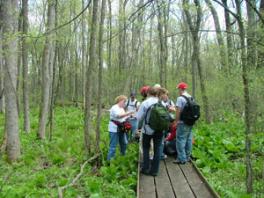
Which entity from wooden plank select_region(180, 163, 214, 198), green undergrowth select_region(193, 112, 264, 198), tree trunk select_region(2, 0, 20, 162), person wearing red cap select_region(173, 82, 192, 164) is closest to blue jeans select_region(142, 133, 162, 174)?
wooden plank select_region(180, 163, 214, 198)

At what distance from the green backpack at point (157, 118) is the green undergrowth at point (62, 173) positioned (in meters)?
1.17

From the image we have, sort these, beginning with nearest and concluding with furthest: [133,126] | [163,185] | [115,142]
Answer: [163,185]
[115,142]
[133,126]

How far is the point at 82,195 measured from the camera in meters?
6.17

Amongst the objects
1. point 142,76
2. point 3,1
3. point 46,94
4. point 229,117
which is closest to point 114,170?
point 3,1

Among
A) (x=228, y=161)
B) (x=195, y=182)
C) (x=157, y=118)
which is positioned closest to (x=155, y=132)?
(x=157, y=118)

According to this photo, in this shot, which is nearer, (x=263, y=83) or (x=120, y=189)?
(x=263, y=83)

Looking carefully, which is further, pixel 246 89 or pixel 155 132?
pixel 155 132

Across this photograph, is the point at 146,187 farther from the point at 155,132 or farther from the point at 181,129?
the point at 181,129

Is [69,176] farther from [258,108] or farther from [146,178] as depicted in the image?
[258,108]

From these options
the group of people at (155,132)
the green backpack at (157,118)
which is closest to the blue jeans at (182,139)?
Answer: the group of people at (155,132)

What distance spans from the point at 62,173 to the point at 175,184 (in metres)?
2.92

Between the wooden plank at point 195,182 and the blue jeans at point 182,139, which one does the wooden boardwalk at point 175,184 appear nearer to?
the wooden plank at point 195,182

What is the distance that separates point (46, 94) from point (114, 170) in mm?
6622

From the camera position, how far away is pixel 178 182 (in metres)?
6.20
